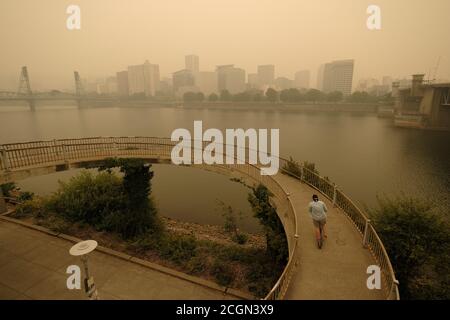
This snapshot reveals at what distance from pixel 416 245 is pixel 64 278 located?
436 inches

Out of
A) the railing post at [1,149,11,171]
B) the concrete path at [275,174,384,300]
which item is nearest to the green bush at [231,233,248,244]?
the concrete path at [275,174,384,300]

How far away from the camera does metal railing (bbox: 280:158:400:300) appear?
541 cm

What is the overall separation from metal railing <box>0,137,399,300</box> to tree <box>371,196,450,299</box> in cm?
119

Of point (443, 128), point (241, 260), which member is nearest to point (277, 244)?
point (241, 260)

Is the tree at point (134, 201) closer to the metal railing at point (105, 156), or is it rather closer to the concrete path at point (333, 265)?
the metal railing at point (105, 156)

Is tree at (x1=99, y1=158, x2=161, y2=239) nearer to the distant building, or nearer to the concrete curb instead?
the concrete curb

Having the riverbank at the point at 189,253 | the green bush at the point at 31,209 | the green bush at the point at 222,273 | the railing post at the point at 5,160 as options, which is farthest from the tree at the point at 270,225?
the green bush at the point at 31,209

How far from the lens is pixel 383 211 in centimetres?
866

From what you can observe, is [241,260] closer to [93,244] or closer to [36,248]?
[93,244]

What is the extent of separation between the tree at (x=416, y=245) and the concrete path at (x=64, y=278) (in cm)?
533

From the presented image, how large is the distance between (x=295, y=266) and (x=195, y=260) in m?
4.63

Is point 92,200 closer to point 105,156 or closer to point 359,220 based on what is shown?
point 105,156
